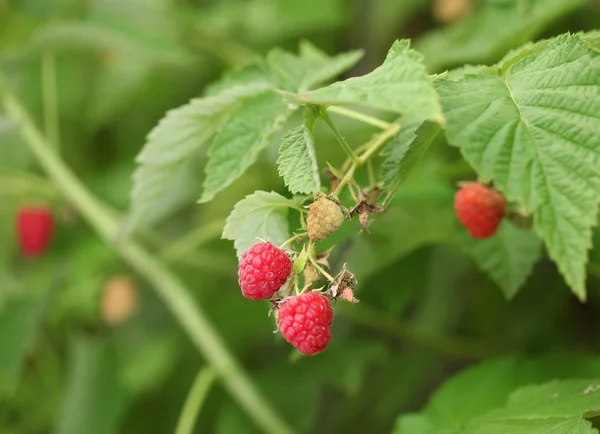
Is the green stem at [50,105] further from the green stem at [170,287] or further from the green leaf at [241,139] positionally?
the green leaf at [241,139]

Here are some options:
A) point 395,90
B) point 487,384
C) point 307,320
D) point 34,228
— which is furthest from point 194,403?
point 34,228

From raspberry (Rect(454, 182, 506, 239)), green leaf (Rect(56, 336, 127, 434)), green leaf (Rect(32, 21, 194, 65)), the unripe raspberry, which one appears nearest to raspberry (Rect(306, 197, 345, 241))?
raspberry (Rect(454, 182, 506, 239))

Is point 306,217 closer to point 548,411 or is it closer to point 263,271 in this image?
point 263,271

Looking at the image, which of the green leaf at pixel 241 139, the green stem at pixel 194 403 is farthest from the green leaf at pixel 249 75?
A: the green stem at pixel 194 403

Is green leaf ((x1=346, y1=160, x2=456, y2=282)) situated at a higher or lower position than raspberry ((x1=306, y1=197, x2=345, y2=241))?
lower

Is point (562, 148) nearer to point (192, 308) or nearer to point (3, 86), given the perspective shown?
point (192, 308)

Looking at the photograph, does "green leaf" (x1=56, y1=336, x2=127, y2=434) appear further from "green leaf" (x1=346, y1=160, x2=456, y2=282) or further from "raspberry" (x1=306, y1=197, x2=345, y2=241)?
"raspberry" (x1=306, y1=197, x2=345, y2=241)

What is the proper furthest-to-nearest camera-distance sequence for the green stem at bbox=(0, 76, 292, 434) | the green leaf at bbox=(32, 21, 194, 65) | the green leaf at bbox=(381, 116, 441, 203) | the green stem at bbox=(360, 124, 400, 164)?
the green leaf at bbox=(32, 21, 194, 65) → the green stem at bbox=(0, 76, 292, 434) → the green stem at bbox=(360, 124, 400, 164) → the green leaf at bbox=(381, 116, 441, 203)
